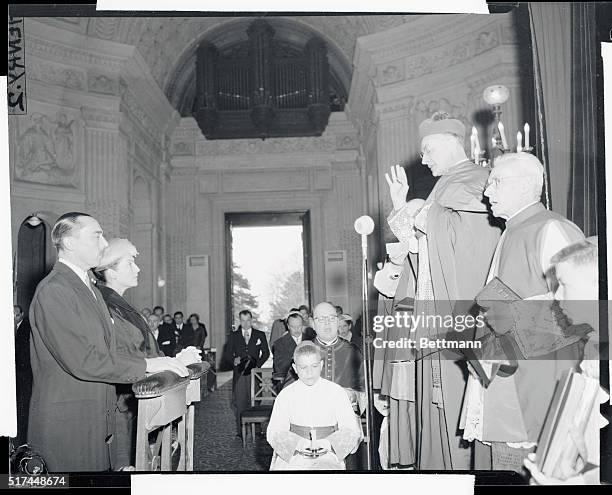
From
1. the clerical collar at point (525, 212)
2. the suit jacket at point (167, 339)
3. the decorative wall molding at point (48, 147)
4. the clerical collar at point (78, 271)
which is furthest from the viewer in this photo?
the decorative wall molding at point (48, 147)

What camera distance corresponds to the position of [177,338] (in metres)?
3.51

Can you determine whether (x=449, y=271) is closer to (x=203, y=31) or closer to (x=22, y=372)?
(x=203, y=31)

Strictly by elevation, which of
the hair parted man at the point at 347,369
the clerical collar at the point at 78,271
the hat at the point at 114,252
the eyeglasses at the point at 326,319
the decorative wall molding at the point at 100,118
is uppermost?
the decorative wall molding at the point at 100,118

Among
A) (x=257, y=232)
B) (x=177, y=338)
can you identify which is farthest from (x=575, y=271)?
(x=177, y=338)

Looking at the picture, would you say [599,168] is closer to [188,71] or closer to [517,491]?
[517,491]

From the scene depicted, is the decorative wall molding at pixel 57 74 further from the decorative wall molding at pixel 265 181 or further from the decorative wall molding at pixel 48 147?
the decorative wall molding at pixel 265 181

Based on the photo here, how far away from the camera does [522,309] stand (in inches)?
112

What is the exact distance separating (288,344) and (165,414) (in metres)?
1.03

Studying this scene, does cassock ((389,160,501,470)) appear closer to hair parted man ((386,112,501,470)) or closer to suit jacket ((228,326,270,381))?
hair parted man ((386,112,501,470))

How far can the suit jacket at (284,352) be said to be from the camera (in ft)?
11.2

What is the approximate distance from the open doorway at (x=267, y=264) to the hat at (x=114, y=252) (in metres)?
0.62

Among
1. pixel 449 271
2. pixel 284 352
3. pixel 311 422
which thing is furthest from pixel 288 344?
pixel 449 271

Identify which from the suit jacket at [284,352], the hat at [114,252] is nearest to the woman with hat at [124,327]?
the hat at [114,252]

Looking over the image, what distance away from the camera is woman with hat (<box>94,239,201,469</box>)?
3.18m
